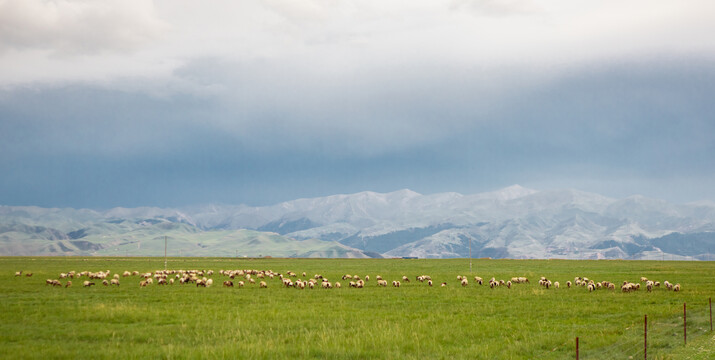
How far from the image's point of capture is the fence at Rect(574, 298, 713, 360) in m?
21.0

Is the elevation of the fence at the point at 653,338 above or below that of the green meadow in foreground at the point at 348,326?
→ above

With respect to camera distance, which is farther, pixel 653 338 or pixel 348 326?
pixel 348 326

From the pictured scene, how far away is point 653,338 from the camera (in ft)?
78.8

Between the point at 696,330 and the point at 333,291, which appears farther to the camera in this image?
the point at 333,291

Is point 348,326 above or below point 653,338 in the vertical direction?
below

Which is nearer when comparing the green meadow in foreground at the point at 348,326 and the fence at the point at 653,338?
the fence at the point at 653,338

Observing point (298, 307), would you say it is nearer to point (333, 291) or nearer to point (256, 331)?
point (256, 331)

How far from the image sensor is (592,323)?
2969 centimetres

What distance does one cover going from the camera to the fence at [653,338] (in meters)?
21.0

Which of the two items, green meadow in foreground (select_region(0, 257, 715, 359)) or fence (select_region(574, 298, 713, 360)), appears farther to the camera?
green meadow in foreground (select_region(0, 257, 715, 359))

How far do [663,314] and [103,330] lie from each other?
29906 millimetres

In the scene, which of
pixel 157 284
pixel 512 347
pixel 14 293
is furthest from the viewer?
pixel 157 284

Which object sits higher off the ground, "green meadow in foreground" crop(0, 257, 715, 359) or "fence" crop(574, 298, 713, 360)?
"fence" crop(574, 298, 713, 360)

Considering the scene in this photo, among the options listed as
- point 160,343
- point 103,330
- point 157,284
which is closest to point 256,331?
point 160,343
